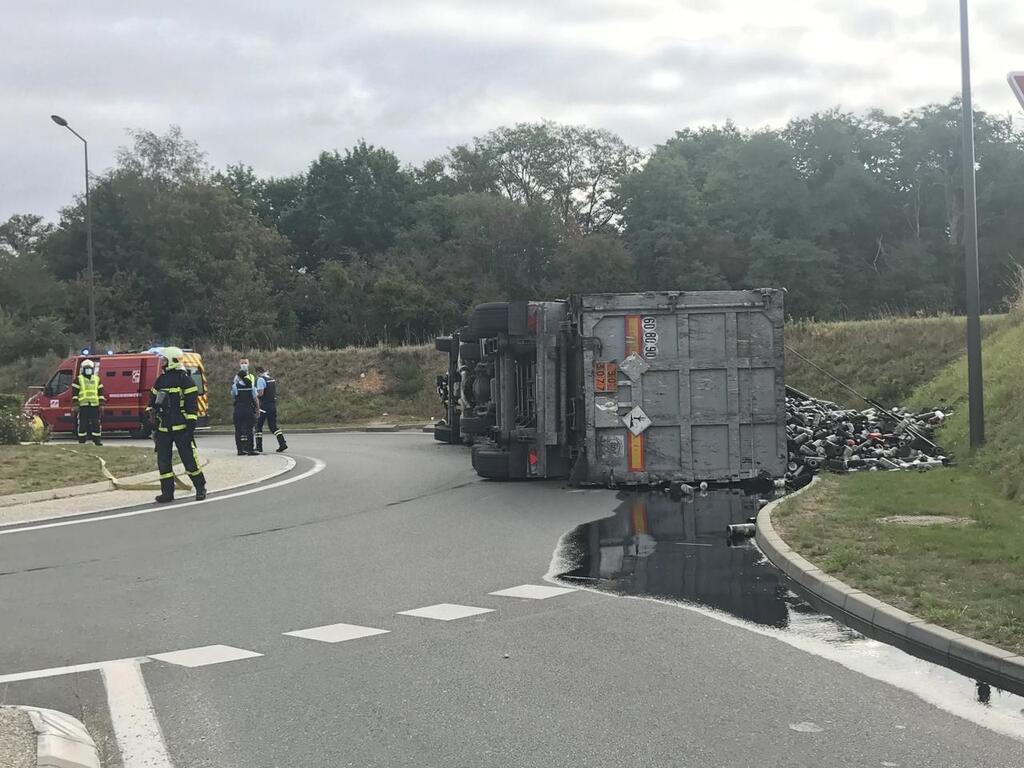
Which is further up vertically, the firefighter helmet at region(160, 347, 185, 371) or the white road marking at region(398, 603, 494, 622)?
the firefighter helmet at region(160, 347, 185, 371)

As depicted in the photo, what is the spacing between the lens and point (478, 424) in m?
16.1

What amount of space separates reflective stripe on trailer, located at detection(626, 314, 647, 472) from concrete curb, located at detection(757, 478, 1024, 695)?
5444 mm

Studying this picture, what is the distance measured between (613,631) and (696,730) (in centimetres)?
193

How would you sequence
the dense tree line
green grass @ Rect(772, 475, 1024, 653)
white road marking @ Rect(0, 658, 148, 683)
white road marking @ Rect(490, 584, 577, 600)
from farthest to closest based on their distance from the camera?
the dense tree line < white road marking @ Rect(490, 584, 577, 600) < green grass @ Rect(772, 475, 1024, 653) < white road marking @ Rect(0, 658, 148, 683)

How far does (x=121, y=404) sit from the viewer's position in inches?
1096

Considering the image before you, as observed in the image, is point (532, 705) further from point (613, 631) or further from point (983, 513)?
point (983, 513)

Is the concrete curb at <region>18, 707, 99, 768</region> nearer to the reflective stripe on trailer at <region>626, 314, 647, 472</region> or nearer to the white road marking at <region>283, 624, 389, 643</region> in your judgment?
the white road marking at <region>283, 624, 389, 643</region>

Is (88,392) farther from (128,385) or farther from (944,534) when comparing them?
(944,534)

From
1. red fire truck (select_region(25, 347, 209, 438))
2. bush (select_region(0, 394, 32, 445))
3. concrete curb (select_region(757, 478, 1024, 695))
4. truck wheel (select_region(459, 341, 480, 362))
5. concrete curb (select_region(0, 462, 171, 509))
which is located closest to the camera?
concrete curb (select_region(757, 478, 1024, 695))

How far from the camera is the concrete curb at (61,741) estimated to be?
14.1ft

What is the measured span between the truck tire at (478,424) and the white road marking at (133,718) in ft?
32.8

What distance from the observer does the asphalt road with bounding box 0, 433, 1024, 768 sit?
4641mm

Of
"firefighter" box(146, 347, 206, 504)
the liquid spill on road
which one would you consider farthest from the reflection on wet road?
"firefighter" box(146, 347, 206, 504)

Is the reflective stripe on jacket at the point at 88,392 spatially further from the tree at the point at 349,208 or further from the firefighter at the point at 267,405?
the tree at the point at 349,208
